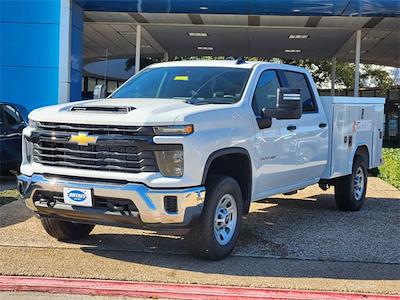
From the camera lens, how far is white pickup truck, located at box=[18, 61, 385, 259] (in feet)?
17.3

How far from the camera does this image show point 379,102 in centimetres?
969

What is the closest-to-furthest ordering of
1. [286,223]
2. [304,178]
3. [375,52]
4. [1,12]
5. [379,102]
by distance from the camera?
[304,178]
[286,223]
[379,102]
[1,12]
[375,52]

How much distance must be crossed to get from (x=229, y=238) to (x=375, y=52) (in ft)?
63.7

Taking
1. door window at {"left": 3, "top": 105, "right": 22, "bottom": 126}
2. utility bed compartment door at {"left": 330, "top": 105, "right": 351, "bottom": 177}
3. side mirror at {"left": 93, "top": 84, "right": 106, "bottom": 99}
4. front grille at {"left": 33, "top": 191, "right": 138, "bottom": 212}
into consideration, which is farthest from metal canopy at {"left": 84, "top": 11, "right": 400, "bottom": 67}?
front grille at {"left": 33, "top": 191, "right": 138, "bottom": 212}

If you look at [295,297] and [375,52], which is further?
[375,52]

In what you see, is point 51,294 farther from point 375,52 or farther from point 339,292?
point 375,52

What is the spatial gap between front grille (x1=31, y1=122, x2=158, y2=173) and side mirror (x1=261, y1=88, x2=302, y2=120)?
1706 mm

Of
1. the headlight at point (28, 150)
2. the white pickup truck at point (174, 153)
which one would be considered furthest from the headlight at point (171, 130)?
the headlight at point (28, 150)

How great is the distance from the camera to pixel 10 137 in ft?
37.5

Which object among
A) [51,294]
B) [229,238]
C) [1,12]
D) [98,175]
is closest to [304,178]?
[229,238]

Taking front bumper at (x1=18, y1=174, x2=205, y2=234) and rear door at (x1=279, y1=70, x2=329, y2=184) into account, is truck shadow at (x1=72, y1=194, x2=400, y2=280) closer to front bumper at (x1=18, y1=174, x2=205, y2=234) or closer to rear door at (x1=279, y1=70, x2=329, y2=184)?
front bumper at (x1=18, y1=174, x2=205, y2=234)

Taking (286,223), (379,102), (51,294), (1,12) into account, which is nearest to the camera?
(51,294)

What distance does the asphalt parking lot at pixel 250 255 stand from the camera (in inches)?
212

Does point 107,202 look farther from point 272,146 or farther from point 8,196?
point 8,196
